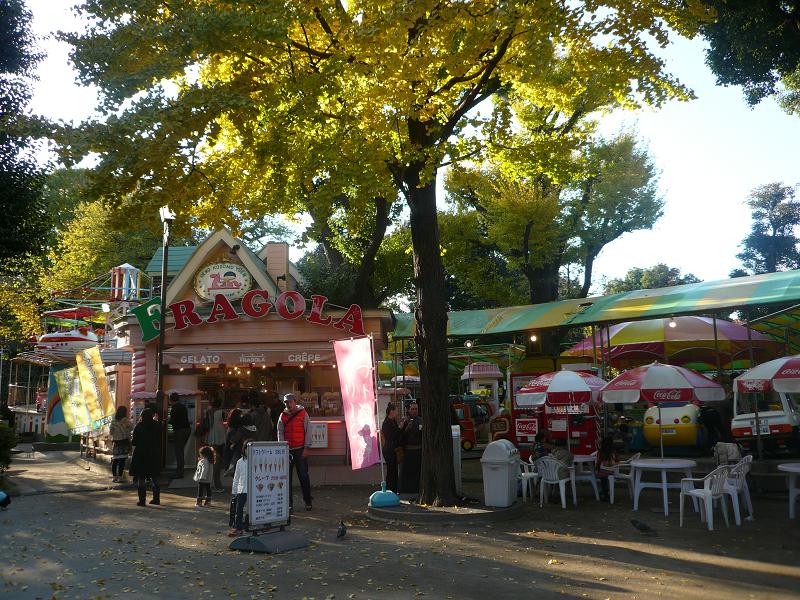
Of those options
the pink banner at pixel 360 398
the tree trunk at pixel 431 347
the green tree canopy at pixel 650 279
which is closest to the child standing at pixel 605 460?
the tree trunk at pixel 431 347

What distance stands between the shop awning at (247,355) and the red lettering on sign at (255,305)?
90cm

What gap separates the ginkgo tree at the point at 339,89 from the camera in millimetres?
9750

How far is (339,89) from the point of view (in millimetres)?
11234

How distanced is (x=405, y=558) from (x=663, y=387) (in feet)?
20.0

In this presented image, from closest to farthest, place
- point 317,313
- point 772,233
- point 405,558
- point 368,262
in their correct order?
point 405,558
point 317,313
point 368,262
point 772,233

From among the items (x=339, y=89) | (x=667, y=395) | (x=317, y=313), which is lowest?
(x=667, y=395)

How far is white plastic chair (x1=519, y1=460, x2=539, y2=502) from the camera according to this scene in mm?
13281

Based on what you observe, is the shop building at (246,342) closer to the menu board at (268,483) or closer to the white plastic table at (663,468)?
the menu board at (268,483)

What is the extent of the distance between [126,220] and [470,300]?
109 ft

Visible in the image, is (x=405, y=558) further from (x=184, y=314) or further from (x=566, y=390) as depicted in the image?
(x=184, y=314)

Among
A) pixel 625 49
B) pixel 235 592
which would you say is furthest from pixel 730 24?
pixel 235 592

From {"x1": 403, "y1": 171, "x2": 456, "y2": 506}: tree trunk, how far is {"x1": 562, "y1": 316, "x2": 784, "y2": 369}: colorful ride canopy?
24.4ft

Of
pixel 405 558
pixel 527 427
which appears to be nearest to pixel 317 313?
pixel 527 427

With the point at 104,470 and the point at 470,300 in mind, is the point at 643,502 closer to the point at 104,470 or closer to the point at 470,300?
the point at 104,470
